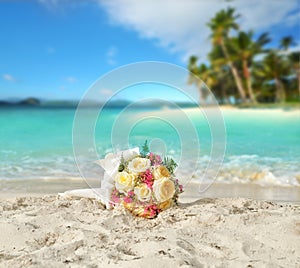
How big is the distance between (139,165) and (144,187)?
0.45ft

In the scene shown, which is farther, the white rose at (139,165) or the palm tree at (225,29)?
the palm tree at (225,29)

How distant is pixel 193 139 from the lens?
9.23ft

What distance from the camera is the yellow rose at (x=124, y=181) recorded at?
2256mm

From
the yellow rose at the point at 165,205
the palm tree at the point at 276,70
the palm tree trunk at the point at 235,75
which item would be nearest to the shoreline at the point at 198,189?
the yellow rose at the point at 165,205

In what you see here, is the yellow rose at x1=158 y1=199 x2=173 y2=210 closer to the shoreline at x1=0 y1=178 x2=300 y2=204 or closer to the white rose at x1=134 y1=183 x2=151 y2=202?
the white rose at x1=134 y1=183 x2=151 y2=202

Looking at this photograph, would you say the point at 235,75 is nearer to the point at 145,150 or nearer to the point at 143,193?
the point at 145,150

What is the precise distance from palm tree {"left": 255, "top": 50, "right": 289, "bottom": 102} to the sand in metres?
23.5

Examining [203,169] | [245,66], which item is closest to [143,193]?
[203,169]

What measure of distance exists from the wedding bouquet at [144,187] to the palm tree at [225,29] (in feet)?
77.5

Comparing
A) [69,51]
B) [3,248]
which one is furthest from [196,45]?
[3,248]

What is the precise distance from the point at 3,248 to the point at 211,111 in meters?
1.85

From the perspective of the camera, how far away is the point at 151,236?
183 centimetres

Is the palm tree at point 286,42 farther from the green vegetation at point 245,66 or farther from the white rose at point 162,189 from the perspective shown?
the white rose at point 162,189

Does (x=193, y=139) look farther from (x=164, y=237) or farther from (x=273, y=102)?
(x=273, y=102)
